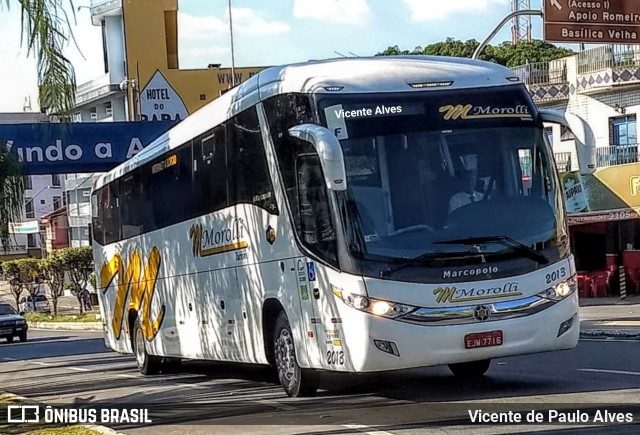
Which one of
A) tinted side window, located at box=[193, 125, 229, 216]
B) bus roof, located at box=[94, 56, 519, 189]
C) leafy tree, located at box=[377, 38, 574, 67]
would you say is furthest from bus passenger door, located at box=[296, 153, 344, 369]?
leafy tree, located at box=[377, 38, 574, 67]

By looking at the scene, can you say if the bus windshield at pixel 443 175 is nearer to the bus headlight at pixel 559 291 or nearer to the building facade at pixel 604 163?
the bus headlight at pixel 559 291

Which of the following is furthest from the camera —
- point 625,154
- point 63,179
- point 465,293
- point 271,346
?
point 63,179

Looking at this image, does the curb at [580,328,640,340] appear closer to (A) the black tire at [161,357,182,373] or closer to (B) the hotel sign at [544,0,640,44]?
(B) the hotel sign at [544,0,640,44]

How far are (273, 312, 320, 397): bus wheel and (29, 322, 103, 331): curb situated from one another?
117ft

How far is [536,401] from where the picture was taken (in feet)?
34.2

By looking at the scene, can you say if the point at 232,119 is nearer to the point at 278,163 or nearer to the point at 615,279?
the point at 278,163

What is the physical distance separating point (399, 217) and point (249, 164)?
2.79m

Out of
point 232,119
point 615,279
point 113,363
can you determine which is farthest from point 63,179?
point 232,119

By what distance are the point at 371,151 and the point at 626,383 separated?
389 cm

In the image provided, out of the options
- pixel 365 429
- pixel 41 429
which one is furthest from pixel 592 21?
pixel 41 429

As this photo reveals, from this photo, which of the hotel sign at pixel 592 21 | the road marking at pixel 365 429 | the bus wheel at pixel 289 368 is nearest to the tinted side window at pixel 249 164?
the bus wheel at pixel 289 368

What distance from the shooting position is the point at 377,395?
39.2ft

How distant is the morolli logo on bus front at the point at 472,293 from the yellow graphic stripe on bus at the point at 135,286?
26.3 feet

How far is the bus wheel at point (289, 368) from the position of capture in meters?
11.9
